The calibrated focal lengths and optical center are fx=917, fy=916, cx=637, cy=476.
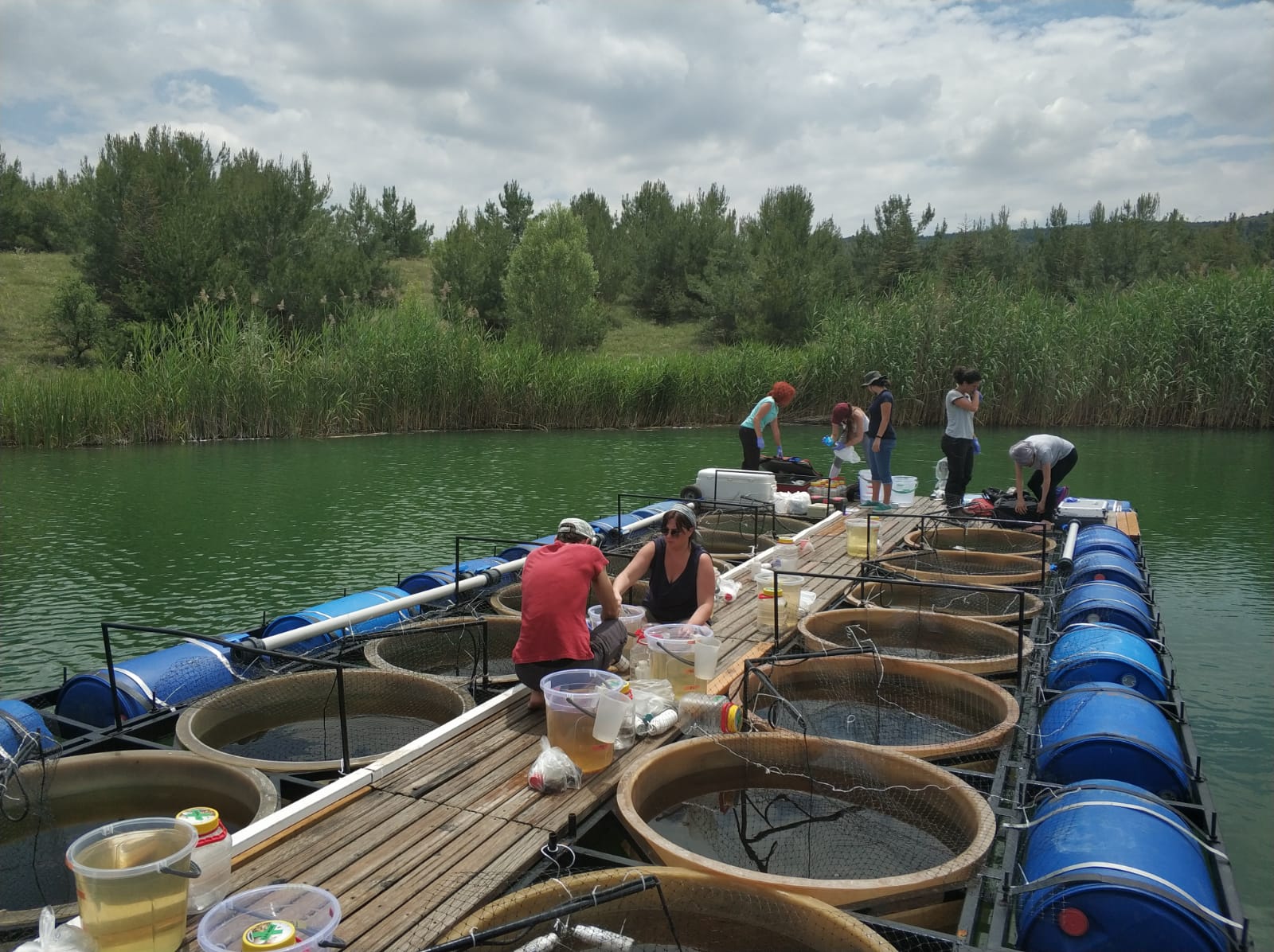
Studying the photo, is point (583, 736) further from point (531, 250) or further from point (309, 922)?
point (531, 250)

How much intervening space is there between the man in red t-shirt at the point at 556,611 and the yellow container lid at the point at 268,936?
206 cm

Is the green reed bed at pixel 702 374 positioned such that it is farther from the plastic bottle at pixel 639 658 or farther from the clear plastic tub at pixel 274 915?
the clear plastic tub at pixel 274 915

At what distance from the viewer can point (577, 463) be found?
18.7 meters

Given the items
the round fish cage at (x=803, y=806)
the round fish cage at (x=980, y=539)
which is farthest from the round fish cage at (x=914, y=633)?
the round fish cage at (x=980, y=539)

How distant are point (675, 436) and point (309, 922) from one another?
20.8m

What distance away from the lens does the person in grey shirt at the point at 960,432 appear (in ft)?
32.2

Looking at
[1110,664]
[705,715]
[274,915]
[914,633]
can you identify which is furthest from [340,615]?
[1110,664]

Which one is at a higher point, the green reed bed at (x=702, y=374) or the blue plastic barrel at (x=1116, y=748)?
the green reed bed at (x=702, y=374)

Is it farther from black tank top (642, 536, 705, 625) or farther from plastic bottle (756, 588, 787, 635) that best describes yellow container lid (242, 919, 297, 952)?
plastic bottle (756, 588, 787, 635)

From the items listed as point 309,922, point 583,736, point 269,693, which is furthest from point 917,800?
point 269,693

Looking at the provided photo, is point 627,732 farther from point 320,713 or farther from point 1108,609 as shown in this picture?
point 1108,609

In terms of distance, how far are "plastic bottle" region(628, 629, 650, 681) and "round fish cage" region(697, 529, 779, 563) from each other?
400 cm

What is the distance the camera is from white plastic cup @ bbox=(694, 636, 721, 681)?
5.04m

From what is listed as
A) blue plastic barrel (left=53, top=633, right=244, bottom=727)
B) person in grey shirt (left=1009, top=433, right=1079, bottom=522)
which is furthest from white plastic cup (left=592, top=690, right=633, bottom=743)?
person in grey shirt (left=1009, top=433, right=1079, bottom=522)
